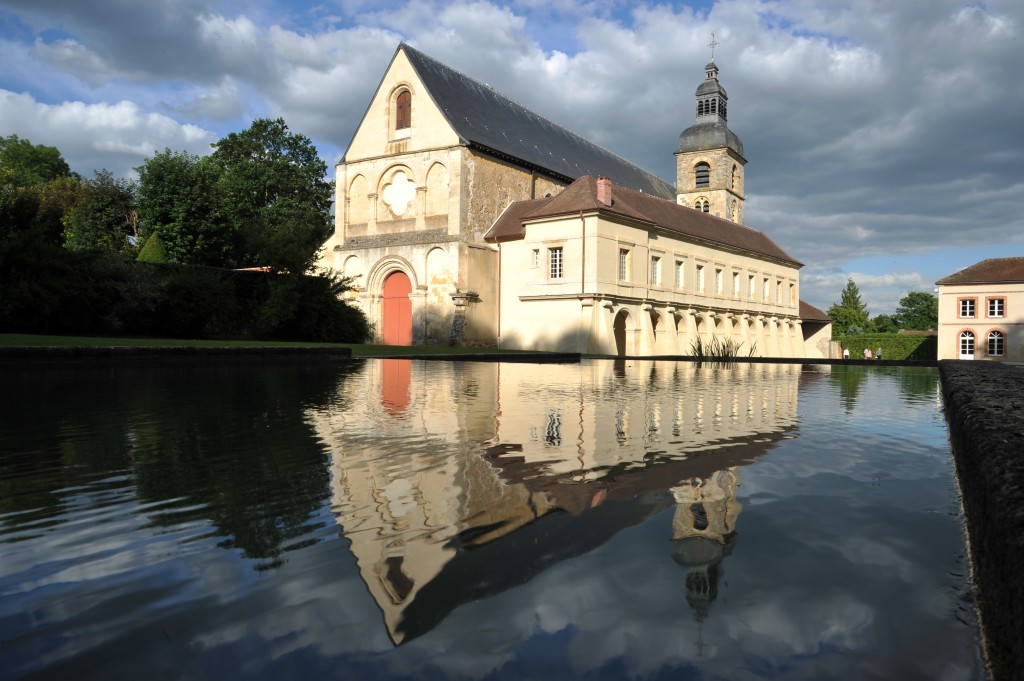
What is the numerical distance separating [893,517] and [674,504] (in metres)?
1.10

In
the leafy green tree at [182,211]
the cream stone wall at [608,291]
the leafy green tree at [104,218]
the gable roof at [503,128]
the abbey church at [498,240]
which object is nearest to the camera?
the cream stone wall at [608,291]

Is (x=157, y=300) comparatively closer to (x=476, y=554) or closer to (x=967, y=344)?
(x=476, y=554)

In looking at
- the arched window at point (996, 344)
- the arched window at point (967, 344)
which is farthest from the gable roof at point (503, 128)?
the arched window at point (996, 344)

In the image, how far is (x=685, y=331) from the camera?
41781mm

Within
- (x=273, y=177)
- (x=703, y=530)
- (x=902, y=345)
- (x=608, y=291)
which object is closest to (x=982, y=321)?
(x=902, y=345)

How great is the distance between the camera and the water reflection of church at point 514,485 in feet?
9.70

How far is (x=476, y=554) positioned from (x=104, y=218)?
51816 mm

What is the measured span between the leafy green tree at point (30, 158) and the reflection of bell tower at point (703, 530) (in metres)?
66.9

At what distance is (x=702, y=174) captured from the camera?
200ft

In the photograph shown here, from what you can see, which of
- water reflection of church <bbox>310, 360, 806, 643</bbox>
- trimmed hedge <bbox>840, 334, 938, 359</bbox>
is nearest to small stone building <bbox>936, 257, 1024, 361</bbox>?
trimmed hedge <bbox>840, 334, 938, 359</bbox>

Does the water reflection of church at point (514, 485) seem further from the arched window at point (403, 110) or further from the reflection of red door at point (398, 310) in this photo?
the arched window at point (403, 110)

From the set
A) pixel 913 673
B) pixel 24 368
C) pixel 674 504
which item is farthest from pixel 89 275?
pixel 913 673

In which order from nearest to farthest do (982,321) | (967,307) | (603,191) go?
(603,191) → (982,321) → (967,307)

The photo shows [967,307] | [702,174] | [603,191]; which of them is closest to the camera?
[603,191]
